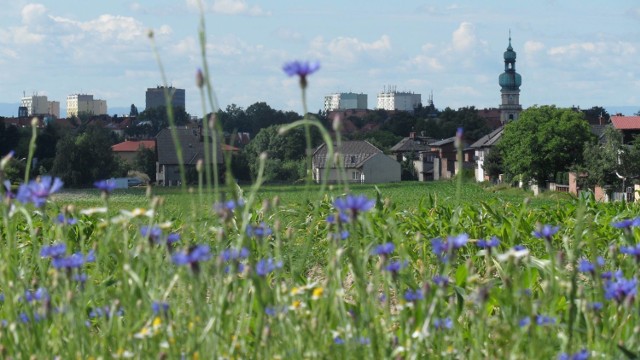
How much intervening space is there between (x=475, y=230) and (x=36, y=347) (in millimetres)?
4411

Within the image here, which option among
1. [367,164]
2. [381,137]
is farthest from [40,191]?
[381,137]

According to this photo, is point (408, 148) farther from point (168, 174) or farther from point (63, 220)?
point (63, 220)

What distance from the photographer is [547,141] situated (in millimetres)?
77750

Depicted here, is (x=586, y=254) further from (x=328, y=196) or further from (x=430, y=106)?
(x=430, y=106)

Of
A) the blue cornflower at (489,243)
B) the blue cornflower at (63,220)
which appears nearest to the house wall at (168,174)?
the blue cornflower at (63,220)

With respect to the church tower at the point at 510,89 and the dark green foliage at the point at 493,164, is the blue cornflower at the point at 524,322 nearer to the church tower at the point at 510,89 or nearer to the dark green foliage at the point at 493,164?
the dark green foliage at the point at 493,164

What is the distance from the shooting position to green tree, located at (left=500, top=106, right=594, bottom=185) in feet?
253

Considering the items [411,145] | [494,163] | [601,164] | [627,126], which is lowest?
[494,163]

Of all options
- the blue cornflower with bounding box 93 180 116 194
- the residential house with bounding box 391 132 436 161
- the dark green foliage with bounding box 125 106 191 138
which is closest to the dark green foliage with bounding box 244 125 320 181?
the residential house with bounding box 391 132 436 161

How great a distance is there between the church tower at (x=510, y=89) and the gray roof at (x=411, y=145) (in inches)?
1372

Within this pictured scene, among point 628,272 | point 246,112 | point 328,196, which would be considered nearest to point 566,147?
point 328,196

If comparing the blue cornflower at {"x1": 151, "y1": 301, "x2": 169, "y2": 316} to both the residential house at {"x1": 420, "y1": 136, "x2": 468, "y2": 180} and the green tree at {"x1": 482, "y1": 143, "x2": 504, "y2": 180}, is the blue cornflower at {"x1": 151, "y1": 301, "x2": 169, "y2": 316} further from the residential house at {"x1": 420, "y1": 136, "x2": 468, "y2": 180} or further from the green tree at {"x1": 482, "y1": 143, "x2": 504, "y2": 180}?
the residential house at {"x1": 420, "y1": 136, "x2": 468, "y2": 180}

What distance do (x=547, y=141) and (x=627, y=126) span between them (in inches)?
405

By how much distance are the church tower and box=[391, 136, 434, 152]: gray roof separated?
34.8m
